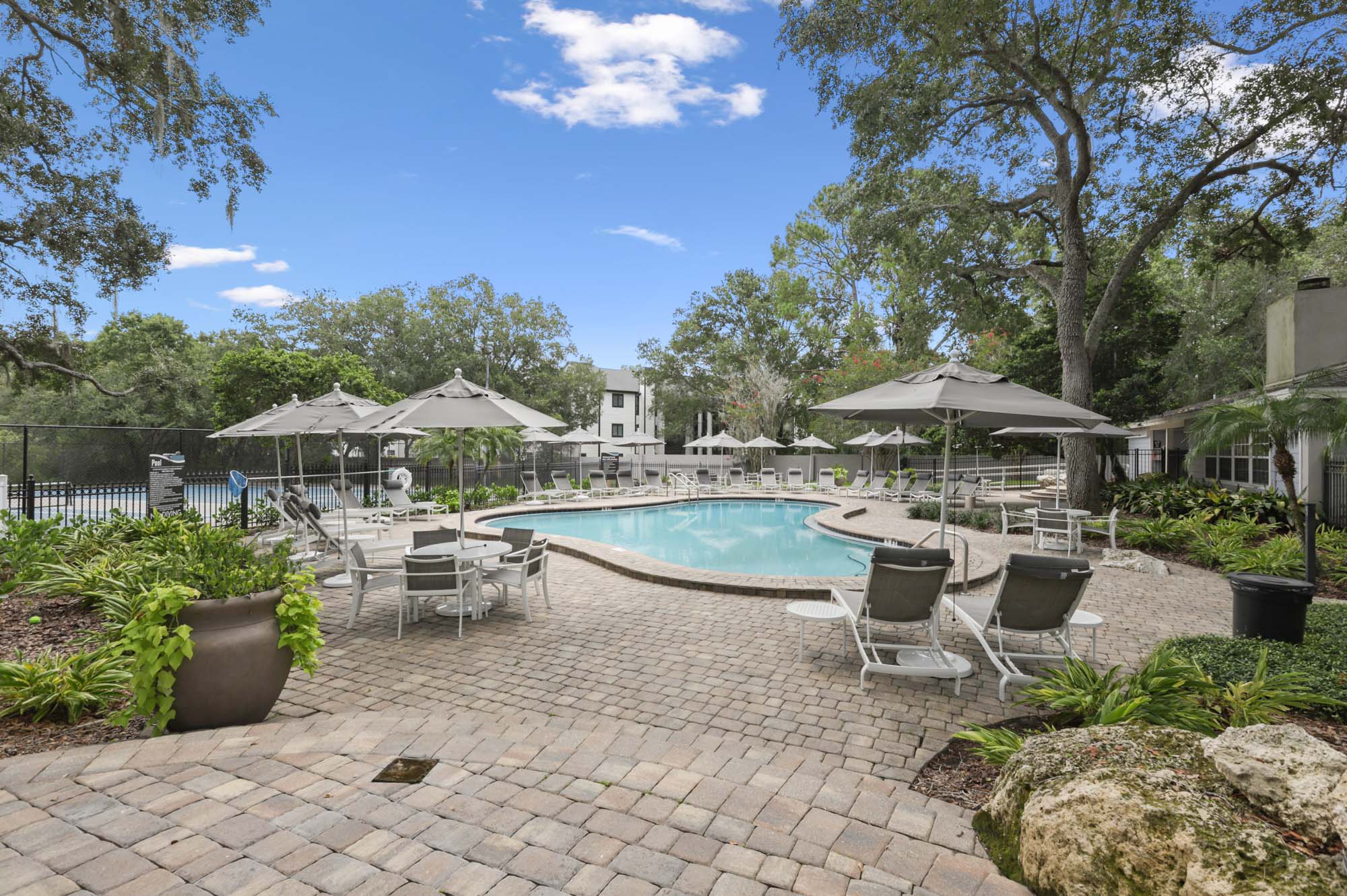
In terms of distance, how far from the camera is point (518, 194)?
25.3m

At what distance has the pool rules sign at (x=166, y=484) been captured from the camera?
26.8 ft

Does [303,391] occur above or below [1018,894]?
above

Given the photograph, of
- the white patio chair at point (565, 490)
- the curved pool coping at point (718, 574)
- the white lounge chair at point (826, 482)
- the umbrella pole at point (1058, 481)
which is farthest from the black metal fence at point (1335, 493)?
the white patio chair at point (565, 490)

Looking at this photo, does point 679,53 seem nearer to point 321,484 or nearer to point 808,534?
point 808,534

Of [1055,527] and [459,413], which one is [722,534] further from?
[459,413]

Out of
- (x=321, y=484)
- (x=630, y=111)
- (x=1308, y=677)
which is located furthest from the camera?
(x=630, y=111)

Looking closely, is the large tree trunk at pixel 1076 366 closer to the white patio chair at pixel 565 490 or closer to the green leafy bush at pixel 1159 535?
the green leafy bush at pixel 1159 535

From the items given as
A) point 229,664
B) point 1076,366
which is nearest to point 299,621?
point 229,664

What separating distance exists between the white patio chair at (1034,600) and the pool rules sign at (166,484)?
9444mm

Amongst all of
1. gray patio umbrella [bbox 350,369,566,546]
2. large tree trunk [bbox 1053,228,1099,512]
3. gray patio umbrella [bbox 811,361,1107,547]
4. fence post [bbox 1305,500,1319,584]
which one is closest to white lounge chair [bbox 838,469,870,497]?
large tree trunk [bbox 1053,228,1099,512]

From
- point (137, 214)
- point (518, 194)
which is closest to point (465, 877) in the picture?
point (137, 214)

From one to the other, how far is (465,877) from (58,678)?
3.05 meters

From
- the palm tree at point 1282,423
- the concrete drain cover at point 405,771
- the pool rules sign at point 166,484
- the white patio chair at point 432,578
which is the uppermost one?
the palm tree at point 1282,423

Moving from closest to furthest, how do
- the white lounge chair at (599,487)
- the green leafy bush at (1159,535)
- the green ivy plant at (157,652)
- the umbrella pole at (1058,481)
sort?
the green ivy plant at (157,652) → the green leafy bush at (1159,535) → the umbrella pole at (1058,481) → the white lounge chair at (599,487)
